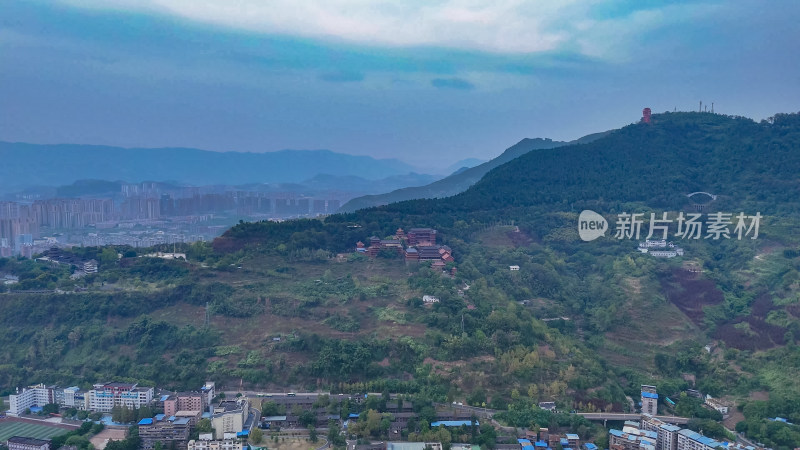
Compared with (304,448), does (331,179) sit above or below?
above

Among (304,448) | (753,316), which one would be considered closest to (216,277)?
(304,448)

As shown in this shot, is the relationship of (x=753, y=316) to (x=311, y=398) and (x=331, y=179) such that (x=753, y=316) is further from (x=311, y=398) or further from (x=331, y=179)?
(x=331, y=179)

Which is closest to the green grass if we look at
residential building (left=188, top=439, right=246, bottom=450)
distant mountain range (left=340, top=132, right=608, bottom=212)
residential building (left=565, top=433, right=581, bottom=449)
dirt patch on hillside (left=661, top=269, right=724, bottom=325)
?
residential building (left=188, top=439, right=246, bottom=450)

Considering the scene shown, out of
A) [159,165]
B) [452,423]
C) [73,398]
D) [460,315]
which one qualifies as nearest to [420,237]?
[460,315]

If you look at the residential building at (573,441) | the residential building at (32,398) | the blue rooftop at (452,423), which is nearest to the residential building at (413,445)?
the blue rooftop at (452,423)

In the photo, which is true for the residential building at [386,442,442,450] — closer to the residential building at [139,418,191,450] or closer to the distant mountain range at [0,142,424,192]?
the residential building at [139,418,191,450]

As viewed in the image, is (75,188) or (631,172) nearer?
(631,172)

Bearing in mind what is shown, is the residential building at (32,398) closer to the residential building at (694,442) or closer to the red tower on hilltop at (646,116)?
the residential building at (694,442)
